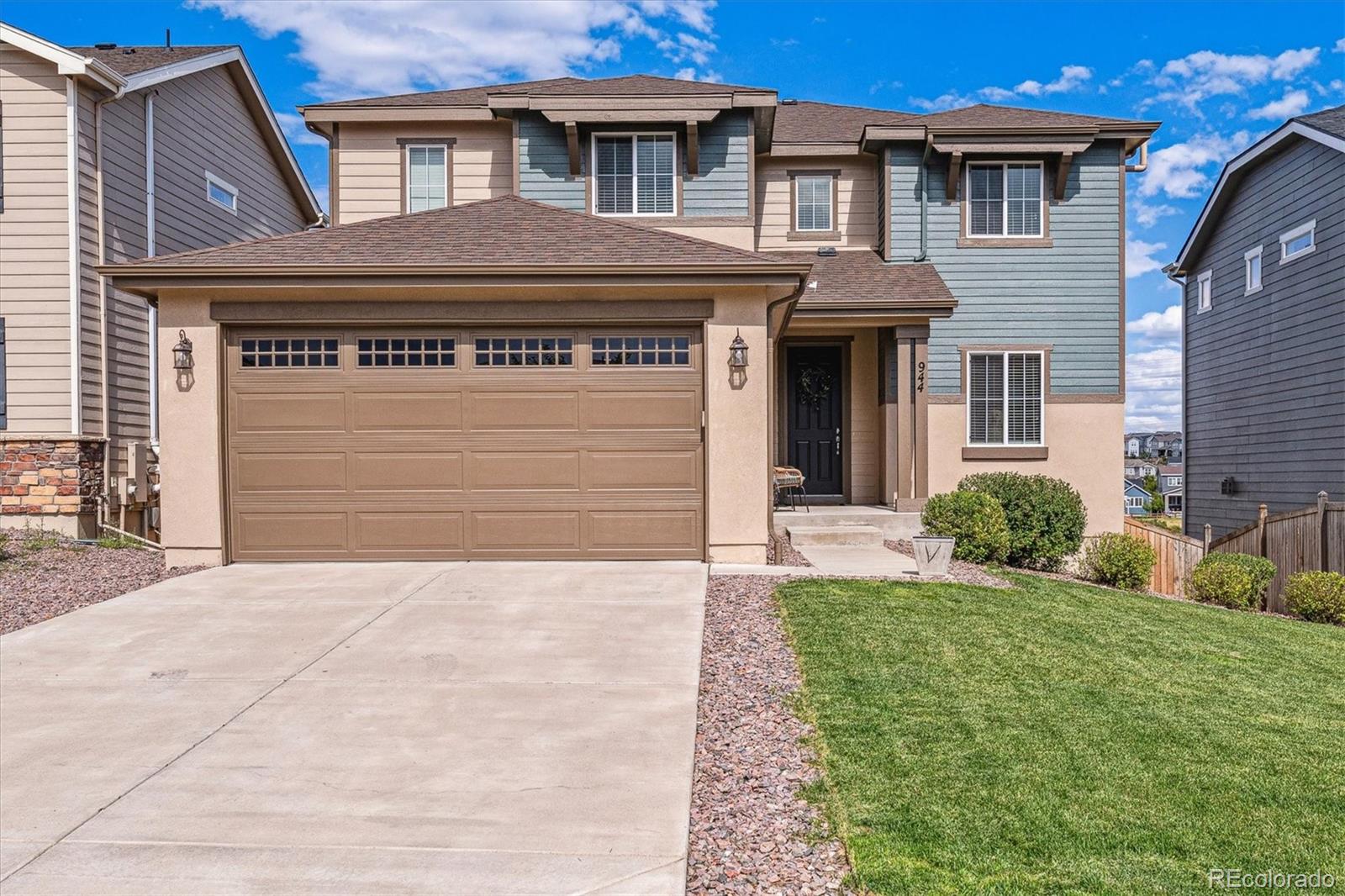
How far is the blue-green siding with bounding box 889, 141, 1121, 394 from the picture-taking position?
14.0m

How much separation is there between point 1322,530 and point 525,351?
10.9 m

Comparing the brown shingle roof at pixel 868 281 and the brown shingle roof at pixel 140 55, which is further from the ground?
the brown shingle roof at pixel 140 55

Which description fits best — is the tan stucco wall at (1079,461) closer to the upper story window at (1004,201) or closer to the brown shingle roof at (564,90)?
the upper story window at (1004,201)

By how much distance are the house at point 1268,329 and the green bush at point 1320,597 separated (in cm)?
385

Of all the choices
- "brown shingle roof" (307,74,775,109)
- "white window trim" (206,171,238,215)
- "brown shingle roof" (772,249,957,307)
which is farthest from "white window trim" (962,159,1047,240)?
"white window trim" (206,171,238,215)

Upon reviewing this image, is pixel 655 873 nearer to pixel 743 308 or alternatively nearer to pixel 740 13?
pixel 743 308

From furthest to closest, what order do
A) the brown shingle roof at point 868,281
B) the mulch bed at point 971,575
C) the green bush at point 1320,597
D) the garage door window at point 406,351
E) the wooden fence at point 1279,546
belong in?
1. the brown shingle roof at point 868,281
2. the wooden fence at point 1279,546
3. the green bush at point 1320,597
4. the garage door window at point 406,351
5. the mulch bed at point 971,575

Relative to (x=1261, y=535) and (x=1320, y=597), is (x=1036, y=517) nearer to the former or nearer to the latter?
(x=1320, y=597)

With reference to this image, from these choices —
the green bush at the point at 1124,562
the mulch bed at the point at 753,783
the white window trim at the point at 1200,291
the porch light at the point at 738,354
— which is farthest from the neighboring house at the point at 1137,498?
the mulch bed at the point at 753,783

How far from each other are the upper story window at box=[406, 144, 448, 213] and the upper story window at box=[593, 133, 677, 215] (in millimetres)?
2663

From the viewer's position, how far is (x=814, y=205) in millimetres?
14742

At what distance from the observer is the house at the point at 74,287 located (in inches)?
451

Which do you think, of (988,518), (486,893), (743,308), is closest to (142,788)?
(486,893)

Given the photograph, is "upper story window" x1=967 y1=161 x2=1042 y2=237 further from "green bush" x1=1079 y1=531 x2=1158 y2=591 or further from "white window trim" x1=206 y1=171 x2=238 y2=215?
"white window trim" x1=206 y1=171 x2=238 y2=215
